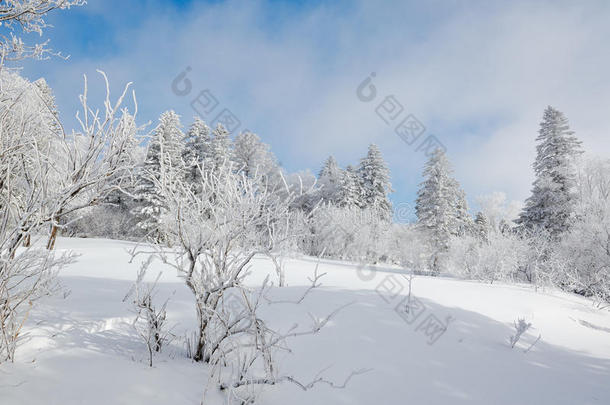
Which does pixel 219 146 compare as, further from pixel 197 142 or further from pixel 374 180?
pixel 374 180

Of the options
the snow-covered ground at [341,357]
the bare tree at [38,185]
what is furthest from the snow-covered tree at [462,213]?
the bare tree at [38,185]

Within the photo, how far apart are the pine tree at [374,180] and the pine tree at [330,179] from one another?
2.80m

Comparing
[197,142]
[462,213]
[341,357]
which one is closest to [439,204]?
[462,213]

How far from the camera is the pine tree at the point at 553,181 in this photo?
1958cm

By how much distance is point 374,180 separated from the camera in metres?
32.2

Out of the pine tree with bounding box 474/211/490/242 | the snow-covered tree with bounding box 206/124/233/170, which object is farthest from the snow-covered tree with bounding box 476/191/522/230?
the snow-covered tree with bounding box 206/124/233/170

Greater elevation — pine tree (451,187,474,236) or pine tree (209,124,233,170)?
pine tree (209,124,233,170)

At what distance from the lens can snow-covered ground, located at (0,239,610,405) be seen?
86.6 inches

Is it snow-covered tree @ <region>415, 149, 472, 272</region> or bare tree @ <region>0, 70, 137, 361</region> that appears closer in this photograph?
bare tree @ <region>0, 70, 137, 361</region>

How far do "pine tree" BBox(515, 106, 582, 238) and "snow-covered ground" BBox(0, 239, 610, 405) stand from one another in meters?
16.7

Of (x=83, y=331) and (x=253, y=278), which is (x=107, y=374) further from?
(x=253, y=278)

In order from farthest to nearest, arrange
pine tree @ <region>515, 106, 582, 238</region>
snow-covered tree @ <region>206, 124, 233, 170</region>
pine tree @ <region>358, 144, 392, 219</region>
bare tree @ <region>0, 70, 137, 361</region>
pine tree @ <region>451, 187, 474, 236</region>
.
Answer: pine tree @ <region>358, 144, 392, 219</region>
pine tree @ <region>451, 187, 474, 236</region>
snow-covered tree @ <region>206, 124, 233, 170</region>
pine tree @ <region>515, 106, 582, 238</region>
bare tree @ <region>0, 70, 137, 361</region>

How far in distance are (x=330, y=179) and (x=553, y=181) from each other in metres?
21.1

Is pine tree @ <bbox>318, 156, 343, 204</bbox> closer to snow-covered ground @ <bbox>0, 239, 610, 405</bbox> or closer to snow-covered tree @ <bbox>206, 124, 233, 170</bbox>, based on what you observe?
snow-covered tree @ <bbox>206, 124, 233, 170</bbox>
